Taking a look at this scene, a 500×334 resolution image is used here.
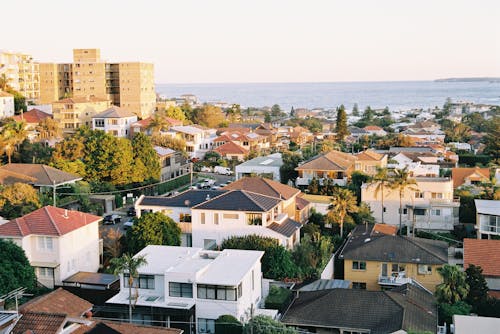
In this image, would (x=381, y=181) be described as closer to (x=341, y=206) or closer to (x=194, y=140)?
(x=341, y=206)

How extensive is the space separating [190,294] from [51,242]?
8782 mm

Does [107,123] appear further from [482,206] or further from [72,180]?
[482,206]

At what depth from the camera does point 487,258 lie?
97.5 feet

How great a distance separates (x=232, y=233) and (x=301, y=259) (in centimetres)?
403

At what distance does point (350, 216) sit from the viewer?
131 feet

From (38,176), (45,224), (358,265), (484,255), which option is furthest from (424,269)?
(38,176)

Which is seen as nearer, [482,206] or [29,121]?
[482,206]

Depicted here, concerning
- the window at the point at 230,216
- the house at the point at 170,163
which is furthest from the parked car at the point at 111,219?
the house at the point at 170,163

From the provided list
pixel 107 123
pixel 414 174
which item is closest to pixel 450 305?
pixel 414 174

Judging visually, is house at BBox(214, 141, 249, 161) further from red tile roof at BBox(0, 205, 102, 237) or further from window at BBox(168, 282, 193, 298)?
window at BBox(168, 282, 193, 298)

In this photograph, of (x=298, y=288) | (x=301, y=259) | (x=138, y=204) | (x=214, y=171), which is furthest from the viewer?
(x=214, y=171)

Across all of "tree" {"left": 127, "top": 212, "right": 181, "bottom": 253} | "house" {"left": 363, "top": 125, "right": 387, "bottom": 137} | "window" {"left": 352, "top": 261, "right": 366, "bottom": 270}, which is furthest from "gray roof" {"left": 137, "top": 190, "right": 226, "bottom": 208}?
"house" {"left": 363, "top": 125, "right": 387, "bottom": 137}

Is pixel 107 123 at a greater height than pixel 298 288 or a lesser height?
greater

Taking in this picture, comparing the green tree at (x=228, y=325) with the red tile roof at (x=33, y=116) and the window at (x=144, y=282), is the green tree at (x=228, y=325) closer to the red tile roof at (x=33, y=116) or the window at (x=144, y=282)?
the window at (x=144, y=282)
